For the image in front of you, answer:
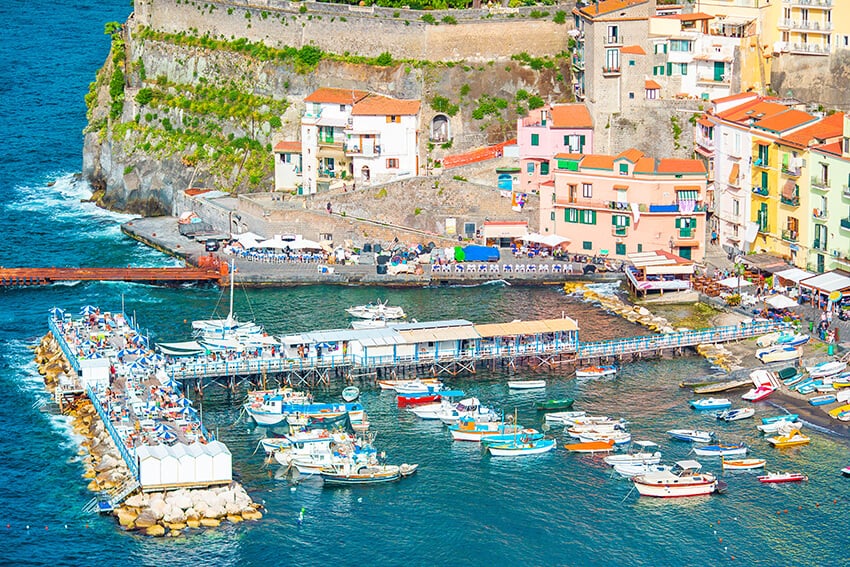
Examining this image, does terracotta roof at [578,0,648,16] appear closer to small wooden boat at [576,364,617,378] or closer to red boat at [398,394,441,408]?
small wooden boat at [576,364,617,378]

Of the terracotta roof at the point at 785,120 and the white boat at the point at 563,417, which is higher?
the terracotta roof at the point at 785,120

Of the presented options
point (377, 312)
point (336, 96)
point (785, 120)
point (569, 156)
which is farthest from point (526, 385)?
point (336, 96)

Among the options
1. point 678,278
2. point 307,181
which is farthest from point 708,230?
point 307,181

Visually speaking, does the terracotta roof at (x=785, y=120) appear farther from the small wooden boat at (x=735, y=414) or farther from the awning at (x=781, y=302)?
the small wooden boat at (x=735, y=414)

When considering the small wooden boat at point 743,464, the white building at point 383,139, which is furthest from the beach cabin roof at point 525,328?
the white building at point 383,139

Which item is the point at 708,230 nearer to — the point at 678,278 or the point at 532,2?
the point at 678,278

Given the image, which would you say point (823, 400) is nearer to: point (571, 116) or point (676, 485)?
point (676, 485)

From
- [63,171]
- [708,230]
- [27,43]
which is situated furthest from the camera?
[27,43]
